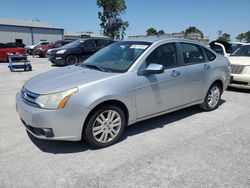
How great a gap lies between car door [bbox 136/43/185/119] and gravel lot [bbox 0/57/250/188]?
451mm

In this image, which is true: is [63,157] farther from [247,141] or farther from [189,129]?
[247,141]

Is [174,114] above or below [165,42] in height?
below

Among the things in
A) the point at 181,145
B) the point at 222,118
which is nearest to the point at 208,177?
the point at 181,145

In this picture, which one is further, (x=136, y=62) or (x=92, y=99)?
(x=136, y=62)

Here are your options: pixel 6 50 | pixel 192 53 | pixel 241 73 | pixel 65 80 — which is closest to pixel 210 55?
pixel 192 53

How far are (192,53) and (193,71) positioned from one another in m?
0.42

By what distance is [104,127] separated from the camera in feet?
11.4

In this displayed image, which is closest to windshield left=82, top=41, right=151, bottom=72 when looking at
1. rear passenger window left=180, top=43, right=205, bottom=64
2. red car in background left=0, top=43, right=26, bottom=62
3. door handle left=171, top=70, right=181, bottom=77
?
door handle left=171, top=70, right=181, bottom=77

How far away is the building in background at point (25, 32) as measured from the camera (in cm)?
3719

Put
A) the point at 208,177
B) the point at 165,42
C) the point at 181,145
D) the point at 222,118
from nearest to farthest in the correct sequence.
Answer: the point at 208,177 < the point at 181,145 < the point at 165,42 < the point at 222,118

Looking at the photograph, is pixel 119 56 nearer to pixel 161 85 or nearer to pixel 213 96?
pixel 161 85

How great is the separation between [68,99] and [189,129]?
2.29 metres

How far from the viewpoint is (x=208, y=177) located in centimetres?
280

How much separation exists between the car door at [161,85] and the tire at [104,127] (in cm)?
38
